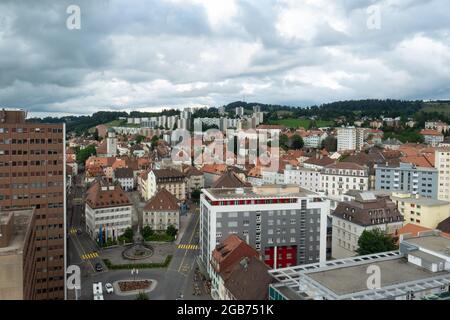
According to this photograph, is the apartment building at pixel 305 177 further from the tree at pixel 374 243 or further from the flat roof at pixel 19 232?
the flat roof at pixel 19 232

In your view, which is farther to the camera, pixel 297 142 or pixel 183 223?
pixel 297 142

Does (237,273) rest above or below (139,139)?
below

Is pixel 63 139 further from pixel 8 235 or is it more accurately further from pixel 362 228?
pixel 362 228

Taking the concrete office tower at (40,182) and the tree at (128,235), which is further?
the tree at (128,235)

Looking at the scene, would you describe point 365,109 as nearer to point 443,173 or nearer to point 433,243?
point 443,173

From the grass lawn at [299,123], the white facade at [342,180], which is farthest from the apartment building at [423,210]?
the grass lawn at [299,123]

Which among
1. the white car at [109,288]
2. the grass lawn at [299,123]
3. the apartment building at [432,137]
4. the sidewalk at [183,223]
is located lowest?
the white car at [109,288]

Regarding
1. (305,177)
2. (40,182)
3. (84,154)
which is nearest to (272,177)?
(305,177)

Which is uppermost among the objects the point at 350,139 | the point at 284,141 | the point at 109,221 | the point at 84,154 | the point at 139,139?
the point at 350,139
